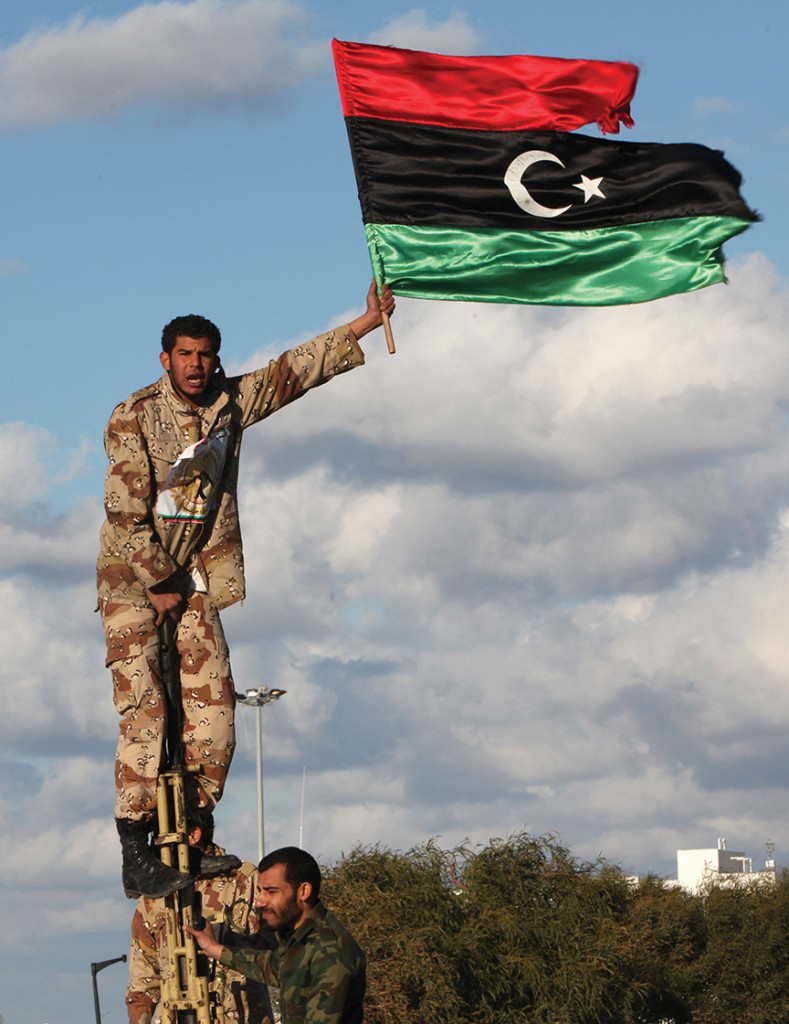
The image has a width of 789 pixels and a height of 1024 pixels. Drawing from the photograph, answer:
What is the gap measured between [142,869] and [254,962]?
1913 mm

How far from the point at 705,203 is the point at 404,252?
287cm

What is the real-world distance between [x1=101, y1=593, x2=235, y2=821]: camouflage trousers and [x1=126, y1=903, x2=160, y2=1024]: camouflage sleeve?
4.03 feet

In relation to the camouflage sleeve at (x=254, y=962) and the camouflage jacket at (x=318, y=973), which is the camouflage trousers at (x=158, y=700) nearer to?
the camouflage sleeve at (x=254, y=962)

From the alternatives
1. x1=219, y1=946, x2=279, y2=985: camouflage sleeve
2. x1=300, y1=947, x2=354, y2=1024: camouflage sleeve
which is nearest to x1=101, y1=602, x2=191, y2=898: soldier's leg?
x1=219, y1=946, x2=279, y2=985: camouflage sleeve

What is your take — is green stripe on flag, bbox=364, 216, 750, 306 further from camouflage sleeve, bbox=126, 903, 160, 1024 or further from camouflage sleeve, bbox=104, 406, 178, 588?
camouflage sleeve, bbox=126, 903, 160, 1024

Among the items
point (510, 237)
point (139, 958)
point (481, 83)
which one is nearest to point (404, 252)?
point (510, 237)

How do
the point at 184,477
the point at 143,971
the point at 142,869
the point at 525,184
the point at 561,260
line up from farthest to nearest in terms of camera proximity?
1. the point at 525,184
2. the point at 561,260
3. the point at 143,971
4. the point at 184,477
5. the point at 142,869

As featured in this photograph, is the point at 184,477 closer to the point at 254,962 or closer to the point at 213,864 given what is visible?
the point at 213,864

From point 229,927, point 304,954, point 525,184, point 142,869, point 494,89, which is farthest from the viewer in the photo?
point 494,89

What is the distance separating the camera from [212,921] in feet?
35.9

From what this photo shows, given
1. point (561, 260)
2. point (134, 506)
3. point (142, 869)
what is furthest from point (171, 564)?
→ point (561, 260)

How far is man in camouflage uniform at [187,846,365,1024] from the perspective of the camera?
800 centimetres

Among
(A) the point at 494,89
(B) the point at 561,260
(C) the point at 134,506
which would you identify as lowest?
(C) the point at 134,506

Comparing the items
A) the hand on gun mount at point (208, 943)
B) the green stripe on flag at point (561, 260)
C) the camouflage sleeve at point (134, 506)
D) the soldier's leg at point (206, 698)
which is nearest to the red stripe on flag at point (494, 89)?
the green stripe on flag at point (561, 260)
